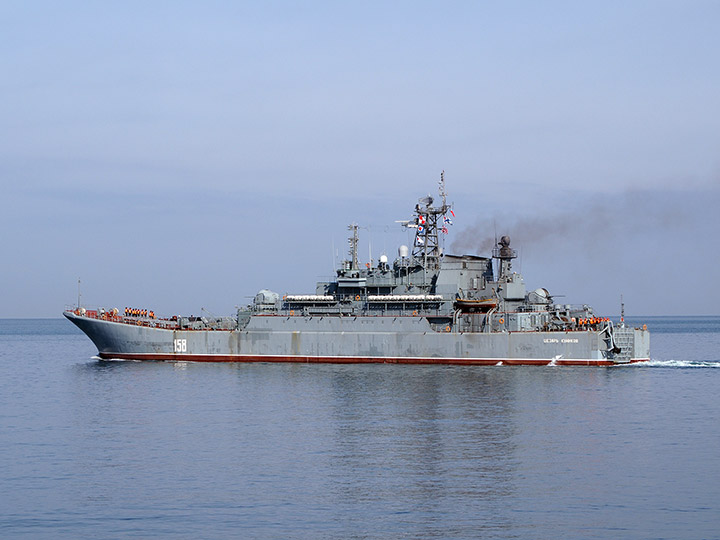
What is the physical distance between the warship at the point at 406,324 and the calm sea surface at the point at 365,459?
28.3 feet

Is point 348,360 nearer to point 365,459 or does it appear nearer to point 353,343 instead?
point 353,343

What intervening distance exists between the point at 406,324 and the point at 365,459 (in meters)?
34.8

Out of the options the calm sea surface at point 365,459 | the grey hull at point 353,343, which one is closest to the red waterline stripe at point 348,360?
the grey hull at point 353,343

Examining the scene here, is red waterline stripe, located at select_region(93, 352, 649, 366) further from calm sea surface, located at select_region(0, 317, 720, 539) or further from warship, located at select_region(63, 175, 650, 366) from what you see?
calm sea surface, located at select_region(0, 317, 720, 539)

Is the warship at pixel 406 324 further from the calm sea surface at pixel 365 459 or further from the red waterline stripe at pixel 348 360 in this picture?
the calm sea surface at pixel 365 459

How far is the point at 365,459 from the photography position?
32344mm

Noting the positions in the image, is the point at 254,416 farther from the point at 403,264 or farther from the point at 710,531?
the point at 403,264

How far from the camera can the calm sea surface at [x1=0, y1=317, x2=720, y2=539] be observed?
81.3 feet

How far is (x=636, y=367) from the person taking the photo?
64875mm

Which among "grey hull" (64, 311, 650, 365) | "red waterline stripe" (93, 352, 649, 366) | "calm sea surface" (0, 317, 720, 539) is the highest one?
"grey hull" (64, 311, 650, 365)

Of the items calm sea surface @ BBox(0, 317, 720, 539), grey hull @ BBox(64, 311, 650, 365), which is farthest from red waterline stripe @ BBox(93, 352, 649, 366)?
calm sea surface @ BBox(0, 317, 720, 539)

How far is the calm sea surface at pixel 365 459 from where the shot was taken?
81.3ft

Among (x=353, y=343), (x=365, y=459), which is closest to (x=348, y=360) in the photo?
(x=353, y=343)

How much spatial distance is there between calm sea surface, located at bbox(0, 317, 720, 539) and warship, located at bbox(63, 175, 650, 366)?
8.64 metres
